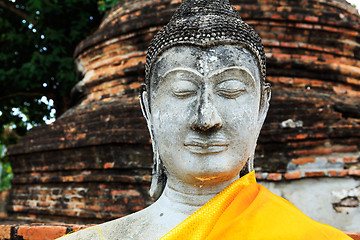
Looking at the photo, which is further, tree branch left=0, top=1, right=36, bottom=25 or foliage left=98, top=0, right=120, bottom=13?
tree branch left=0, top=1, right=36, bottom=25

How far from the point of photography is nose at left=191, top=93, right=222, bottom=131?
59.1 inches

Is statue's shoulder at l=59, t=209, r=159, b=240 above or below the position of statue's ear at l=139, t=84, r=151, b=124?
below

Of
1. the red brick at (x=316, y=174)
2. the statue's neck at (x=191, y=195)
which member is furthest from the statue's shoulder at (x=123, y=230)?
the red brick at (x=316, y=174)

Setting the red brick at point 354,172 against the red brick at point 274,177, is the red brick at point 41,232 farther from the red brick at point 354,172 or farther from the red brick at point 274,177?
the red brick at point 354,172

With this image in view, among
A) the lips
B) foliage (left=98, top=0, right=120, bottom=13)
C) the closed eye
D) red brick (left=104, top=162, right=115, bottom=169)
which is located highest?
foliage (left=98, top=0, right=120, bottom=13)

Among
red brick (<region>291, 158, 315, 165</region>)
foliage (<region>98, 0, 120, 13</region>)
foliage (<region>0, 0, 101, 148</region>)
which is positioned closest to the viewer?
red brick (<region>291, 158, 315, 165</region>)

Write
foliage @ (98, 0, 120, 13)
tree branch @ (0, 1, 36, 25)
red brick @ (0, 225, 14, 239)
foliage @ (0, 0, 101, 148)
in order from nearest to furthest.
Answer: red brick @ (0, 225, 14, 239), foliage @ (98, 0, 120, 13), foliage @ (0, 0, 101, 148), tree branch @ (0, 1, 36, 25)

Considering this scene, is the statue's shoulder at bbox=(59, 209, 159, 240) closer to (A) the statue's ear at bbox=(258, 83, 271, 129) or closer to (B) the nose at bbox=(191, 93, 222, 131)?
(B) the nose at bbox=(191, 93, 222, 131)

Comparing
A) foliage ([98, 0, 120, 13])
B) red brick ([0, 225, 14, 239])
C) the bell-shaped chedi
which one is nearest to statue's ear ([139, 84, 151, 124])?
red brick ([0, 225, 14, 239])

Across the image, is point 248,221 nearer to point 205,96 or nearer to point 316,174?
point 205,96

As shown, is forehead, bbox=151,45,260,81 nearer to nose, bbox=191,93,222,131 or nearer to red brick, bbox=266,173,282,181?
nose, bbox=191,93,222,131

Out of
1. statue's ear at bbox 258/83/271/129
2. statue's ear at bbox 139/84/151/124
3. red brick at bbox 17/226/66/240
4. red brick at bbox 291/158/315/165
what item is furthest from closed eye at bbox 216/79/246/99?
red brick at bbox 291/158/315/165

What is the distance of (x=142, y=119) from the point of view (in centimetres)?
396

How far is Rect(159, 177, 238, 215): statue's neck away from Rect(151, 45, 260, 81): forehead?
1.64 feet
